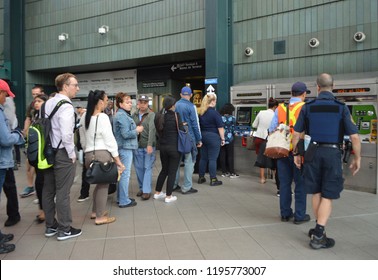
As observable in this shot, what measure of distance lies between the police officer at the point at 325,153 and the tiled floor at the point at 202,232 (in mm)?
364

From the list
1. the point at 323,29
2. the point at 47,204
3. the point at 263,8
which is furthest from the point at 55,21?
the point at 47,204

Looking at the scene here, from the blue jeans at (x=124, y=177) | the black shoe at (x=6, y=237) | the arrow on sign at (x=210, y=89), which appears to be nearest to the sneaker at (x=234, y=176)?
the arrow on sign at (x=210, y=89)

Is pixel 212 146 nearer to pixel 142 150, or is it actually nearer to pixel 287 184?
pixel 142 150

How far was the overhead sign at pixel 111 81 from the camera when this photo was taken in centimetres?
1419

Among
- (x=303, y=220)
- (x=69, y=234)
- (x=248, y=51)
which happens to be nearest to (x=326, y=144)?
(x=303, y=220)

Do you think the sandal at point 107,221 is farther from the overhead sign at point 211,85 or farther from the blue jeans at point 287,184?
the overhead sign at point 211,85

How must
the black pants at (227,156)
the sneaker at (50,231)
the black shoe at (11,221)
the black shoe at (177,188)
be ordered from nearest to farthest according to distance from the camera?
the sneaker at (50,231), the black shoe at (11,221), the black shoe at (177,188), the black pants at (227,156)

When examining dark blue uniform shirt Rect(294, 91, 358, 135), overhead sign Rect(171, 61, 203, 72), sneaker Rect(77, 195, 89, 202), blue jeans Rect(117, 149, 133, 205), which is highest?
overhead sign Rect(171, 61, 203, 72)

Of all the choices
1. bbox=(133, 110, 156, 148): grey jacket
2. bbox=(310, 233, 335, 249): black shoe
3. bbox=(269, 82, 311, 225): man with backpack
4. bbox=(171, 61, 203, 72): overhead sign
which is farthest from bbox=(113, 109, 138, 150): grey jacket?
bbox=(171, 61, 203, 72): overhead sign

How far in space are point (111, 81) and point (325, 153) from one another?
1188 centimetres

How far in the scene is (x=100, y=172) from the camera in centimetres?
464

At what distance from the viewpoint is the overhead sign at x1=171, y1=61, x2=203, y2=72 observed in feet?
40.0

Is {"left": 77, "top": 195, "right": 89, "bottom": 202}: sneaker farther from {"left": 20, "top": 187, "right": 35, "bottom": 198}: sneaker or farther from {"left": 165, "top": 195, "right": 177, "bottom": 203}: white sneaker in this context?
{"left": 165, "top": 195, "right": 177, "bottom": 203}: white sneaker

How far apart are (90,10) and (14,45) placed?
3812 millimetres
